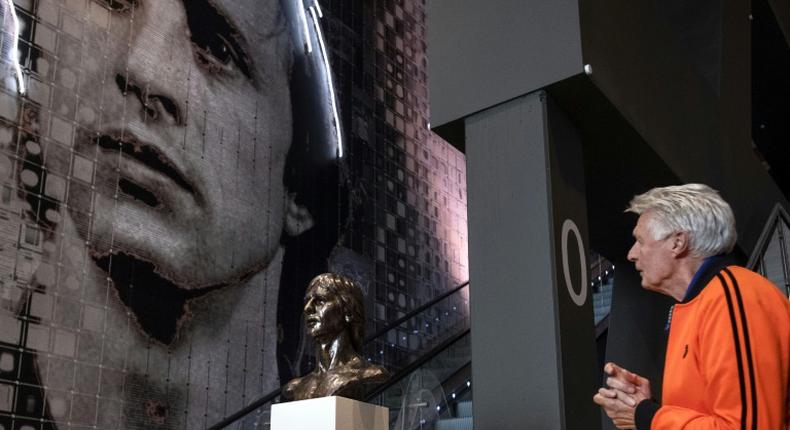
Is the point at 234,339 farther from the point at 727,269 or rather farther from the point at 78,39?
the point at 727,269

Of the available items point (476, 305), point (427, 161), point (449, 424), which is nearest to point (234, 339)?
point (449, 424)

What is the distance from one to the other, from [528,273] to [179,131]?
4.29 metres

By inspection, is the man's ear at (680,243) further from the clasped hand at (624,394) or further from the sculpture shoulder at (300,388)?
the sculpture shoulder at (300,388)

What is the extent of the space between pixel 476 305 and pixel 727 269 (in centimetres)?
227

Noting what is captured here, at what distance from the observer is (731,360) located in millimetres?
1994

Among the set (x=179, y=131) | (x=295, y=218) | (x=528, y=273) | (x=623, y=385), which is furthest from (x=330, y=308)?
(x=295, y=218)

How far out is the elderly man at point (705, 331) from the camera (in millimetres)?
1970

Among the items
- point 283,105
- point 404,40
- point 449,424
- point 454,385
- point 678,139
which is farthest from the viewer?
point 404,40

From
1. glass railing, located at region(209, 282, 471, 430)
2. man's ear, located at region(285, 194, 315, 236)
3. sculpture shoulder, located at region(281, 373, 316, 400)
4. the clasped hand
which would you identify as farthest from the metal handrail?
the clasped hand

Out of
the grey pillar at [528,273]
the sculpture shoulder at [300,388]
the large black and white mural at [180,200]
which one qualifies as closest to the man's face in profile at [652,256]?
the grey pillar at [528,273]

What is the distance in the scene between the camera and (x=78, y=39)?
6.70 metres

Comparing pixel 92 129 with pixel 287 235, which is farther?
pixel 287 235

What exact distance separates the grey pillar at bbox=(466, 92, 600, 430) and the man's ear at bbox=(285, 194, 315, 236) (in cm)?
431

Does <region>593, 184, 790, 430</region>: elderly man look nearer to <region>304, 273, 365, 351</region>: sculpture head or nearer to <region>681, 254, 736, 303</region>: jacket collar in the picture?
<region>681, 254, 736, 303</region>: jacket collar
